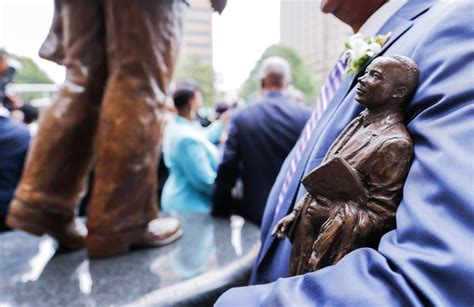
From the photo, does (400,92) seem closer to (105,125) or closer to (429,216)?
(429,216)

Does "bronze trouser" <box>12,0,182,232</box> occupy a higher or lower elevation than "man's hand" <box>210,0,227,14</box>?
lower

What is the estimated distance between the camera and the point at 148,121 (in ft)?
7.37

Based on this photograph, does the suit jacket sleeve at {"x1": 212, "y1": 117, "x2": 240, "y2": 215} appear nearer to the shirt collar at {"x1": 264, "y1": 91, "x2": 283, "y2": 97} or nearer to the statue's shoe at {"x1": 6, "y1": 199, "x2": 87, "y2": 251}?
the shirt collar at {"x1": 264, "y1": 91, "x2": 283, "y2": 97}

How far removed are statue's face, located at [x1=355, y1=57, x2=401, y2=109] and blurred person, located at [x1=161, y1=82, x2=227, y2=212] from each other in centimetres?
242

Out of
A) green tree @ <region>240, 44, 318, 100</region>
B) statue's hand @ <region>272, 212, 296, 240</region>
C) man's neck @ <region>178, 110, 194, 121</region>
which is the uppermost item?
statue's hand @ <region>272, 212, 296, 240</region>

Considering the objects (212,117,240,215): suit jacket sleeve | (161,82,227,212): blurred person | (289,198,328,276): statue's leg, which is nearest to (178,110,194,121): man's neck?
(161,82,227,212): blurred person

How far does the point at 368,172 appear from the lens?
770 mm

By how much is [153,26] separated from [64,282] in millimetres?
1388

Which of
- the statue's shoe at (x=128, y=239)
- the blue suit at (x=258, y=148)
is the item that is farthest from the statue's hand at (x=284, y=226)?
the blue suit at (x=258, y=148)

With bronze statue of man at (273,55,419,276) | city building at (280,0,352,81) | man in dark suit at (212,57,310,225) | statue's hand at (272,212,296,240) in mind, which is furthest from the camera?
city building at (280,0,352,81)

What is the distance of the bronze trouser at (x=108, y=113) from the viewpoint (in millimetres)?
2189

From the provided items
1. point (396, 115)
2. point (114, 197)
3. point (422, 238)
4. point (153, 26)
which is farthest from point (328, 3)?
point (114, 197)

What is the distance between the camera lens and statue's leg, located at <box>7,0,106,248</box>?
7.37 ft

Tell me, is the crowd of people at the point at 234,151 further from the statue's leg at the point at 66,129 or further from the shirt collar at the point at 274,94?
the statue's leg at the point at 66,129
